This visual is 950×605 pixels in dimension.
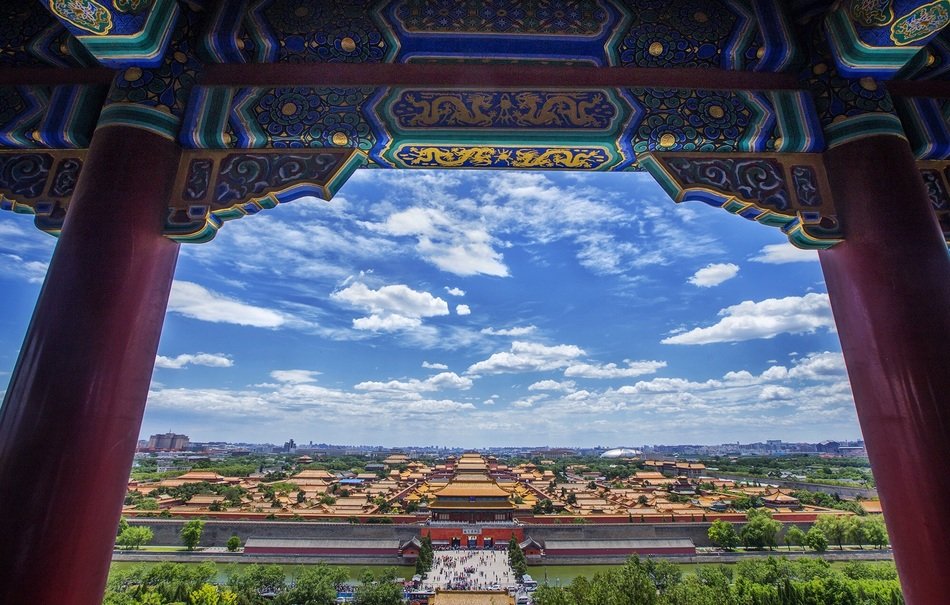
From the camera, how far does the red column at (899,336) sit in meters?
1.65

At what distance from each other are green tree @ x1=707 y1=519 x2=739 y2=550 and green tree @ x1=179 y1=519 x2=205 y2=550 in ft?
84.5

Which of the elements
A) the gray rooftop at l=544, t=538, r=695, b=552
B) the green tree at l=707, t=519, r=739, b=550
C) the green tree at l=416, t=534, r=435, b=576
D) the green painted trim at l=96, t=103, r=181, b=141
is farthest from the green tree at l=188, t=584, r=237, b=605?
the green tree at l=707, t=519, r=739, b=550

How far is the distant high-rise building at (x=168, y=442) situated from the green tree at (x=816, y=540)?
63.3 m

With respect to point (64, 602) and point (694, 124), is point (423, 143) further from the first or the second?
point (64, 602)

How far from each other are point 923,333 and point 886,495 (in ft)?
2.10

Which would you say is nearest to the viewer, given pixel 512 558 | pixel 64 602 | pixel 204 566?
pixel 64 602

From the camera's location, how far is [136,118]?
209cm

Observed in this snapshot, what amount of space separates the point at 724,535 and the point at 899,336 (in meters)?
26.7

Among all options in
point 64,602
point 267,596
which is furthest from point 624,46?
point 267,596

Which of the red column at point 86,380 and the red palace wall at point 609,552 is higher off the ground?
the red column at point 86,380

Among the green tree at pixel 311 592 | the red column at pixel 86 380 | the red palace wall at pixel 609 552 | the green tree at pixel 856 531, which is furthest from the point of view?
the green tree at pixel 856 531

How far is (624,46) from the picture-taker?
2426 mm

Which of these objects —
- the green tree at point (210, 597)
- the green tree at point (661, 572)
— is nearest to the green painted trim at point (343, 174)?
the green tree at point (210, 597)

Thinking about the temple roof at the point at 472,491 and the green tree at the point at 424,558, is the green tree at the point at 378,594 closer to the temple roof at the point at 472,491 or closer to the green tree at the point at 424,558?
the green tree at the point at 424,558
